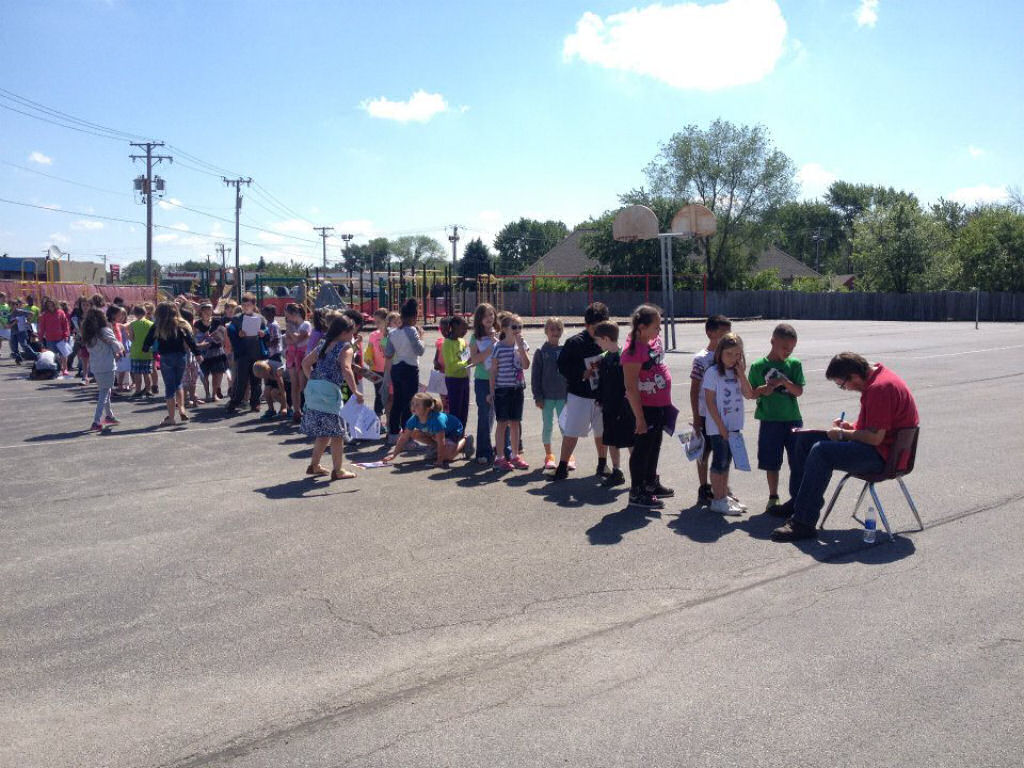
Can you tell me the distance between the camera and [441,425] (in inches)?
385

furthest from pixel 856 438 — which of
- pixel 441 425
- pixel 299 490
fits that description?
pixel 299 490

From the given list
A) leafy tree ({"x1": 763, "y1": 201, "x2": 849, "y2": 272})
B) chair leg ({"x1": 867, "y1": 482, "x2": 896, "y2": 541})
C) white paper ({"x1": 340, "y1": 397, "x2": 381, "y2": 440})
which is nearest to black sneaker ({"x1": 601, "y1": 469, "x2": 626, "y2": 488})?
chair leg ({"x1": 867, "y1": 482, "x2": 896, "y2": 541})

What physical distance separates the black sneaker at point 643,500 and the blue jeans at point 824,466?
1406mm

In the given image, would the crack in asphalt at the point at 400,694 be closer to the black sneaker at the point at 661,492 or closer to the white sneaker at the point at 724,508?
the white sneaker at the point at 724,508

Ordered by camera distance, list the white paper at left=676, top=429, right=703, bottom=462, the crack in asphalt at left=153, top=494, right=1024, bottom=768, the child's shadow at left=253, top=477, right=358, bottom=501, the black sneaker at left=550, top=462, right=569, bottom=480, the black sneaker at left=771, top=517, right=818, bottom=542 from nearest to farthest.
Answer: the crack in asphalt at left=153, top=494, right=1024, bottom=768
the black sneaker at left=771, top=517, right=818, bottom=542
the white paper at left=676, top=429, right=703, bottom=462
the child's shadow at left=253, top=477, right=358, bottom=501
the black sneaker at left=550, top=462, right=569, bottom=480

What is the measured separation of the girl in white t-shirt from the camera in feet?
24.3

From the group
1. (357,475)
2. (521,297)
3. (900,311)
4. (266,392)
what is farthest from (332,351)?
(900,311)

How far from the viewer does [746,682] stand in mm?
4297

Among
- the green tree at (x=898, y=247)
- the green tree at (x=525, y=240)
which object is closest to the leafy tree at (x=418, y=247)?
the green tree at (x=525, y=240)

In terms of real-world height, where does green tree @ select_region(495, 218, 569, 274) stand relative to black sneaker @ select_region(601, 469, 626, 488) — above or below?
above

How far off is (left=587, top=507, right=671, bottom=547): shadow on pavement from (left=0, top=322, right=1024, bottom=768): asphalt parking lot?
0.03 metres

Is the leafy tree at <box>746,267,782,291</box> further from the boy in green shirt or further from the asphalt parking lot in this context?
the boy in green shirt

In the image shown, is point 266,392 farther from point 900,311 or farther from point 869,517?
point 900,311

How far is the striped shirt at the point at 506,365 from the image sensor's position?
31.1 feet
